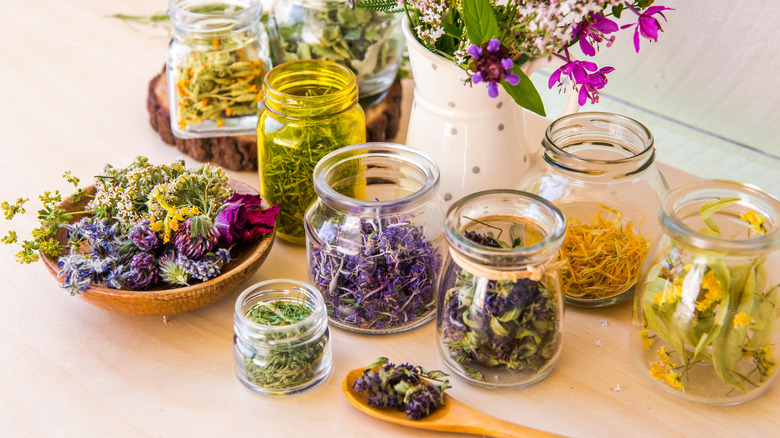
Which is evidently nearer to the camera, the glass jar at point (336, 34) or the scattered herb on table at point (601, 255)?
the scattered herb on table at point (601, 255)

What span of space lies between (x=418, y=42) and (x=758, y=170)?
81 centimetres

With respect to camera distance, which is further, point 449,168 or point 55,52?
point 55,52

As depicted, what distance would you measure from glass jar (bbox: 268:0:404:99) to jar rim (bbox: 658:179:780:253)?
58 cm

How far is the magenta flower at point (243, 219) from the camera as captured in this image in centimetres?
93

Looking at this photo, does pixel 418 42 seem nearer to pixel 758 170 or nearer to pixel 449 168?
pixel 449 168

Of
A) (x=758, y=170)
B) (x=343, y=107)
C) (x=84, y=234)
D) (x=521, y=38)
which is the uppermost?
(x=521, y=38)

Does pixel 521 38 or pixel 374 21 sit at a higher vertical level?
pixel 521 38

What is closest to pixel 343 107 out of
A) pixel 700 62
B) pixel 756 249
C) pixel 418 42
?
pixel 418 42

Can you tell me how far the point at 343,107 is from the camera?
1.00 meters

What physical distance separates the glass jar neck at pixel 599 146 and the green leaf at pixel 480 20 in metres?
0.16

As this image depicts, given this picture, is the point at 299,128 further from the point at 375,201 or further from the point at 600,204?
the point at 600,204

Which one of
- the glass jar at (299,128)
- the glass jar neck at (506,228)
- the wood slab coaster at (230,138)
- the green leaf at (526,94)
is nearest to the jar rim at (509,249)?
the glass jar neck at (506,228)

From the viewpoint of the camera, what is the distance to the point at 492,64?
73 cm

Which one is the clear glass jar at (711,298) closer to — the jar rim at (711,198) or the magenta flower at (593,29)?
the jar rim at (711,198)
